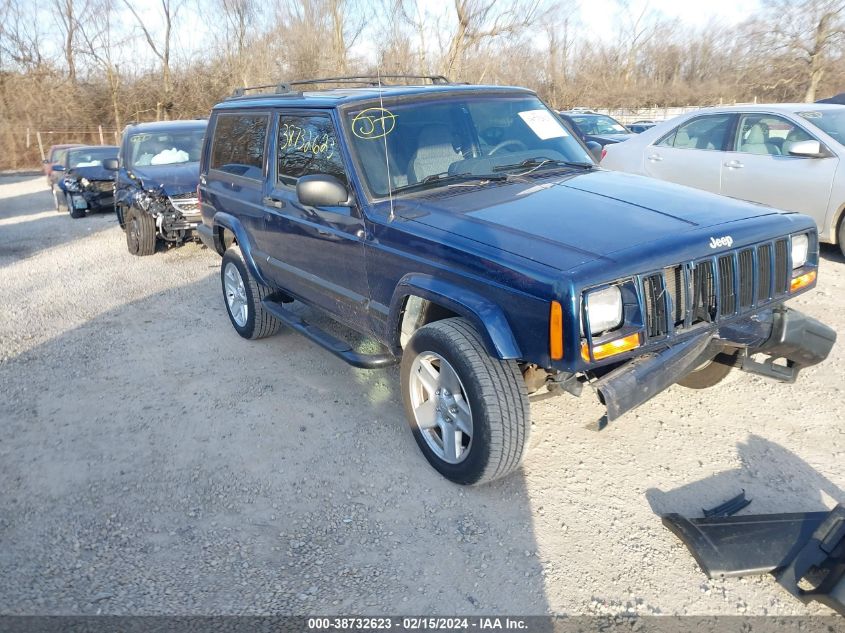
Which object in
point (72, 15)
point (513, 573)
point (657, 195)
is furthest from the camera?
point (72, 15)

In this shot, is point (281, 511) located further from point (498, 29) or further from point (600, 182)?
point (498, 29)

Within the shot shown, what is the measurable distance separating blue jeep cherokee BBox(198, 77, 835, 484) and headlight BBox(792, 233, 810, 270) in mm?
11

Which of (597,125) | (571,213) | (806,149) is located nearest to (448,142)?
(571,213)

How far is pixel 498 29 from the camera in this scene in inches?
878

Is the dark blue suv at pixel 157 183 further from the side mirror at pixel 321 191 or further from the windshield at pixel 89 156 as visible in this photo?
the side mirror at pixel 321 191

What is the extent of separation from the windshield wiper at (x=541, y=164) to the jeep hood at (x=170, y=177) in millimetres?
6023

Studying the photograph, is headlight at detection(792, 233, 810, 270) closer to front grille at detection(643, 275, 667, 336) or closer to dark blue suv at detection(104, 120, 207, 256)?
front grille at detection(643, 275, 667, 336)

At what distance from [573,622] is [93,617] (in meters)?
1.93

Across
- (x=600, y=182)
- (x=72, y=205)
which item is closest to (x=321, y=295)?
(x=600, y=182)

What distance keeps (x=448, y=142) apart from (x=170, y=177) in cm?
649

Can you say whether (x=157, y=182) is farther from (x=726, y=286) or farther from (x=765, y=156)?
(x=726, y=286)

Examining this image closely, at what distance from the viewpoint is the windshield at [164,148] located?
33.1 ft

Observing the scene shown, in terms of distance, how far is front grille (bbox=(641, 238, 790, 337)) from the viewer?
9.48 ft

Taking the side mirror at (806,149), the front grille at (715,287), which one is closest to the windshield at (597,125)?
the side mirror at (806,149)
